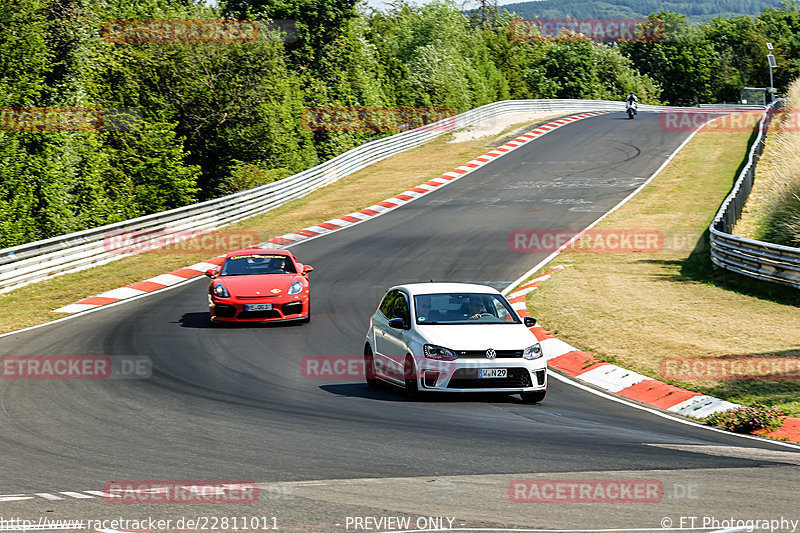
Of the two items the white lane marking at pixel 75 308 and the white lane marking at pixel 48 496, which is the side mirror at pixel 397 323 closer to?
the white lane marking at pixel 48 496

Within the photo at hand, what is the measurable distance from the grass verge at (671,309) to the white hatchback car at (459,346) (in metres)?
2.57

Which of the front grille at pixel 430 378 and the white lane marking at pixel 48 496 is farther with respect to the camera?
the front grille at pixel 430 378

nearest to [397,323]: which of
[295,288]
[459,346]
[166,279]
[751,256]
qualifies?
[459,346]

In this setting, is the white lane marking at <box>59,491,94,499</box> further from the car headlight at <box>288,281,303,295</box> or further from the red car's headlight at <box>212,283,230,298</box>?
the car headlight at <box>288,281,303,295</box>

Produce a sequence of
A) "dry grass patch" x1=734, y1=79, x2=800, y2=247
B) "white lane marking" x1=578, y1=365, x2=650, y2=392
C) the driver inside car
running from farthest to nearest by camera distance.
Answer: "dry grass patch" x1=734, y1=79, x2=800, y2=247 → "white lane marking" x1=578, y1=365, x2=650, y2=392 → the driver inside car

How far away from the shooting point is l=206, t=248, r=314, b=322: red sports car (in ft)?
58.5

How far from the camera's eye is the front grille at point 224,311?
704 inches

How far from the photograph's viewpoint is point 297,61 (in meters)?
64.8

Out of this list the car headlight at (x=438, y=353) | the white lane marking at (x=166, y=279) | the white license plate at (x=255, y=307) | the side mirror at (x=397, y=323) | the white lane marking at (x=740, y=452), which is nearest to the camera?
the white lane marking at (x=740, y=452)

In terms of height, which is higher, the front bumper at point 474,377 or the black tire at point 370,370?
the front bumper at point 474,377

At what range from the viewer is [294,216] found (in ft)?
114

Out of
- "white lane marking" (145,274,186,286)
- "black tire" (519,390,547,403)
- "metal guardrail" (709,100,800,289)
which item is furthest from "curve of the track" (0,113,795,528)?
"metal guardrail" (709,100,800,289)

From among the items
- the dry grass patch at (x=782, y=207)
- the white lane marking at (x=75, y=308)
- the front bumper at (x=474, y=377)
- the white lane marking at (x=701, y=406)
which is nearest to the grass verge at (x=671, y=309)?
the white lane marking at (x=701, y=406)

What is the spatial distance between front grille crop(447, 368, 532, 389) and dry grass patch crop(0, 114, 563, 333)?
10937mm
